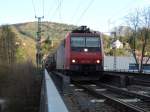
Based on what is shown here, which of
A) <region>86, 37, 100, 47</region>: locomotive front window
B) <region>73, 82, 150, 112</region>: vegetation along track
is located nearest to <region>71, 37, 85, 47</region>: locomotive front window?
<region>86, 37, 100, 47</region>: locomotive front window

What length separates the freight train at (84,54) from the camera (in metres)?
30.6

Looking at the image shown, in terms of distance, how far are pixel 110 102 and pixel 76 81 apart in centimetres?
1726

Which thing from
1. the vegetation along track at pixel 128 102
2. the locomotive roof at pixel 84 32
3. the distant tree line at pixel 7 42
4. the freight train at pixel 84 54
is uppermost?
the distant tree line at pixel 7 42

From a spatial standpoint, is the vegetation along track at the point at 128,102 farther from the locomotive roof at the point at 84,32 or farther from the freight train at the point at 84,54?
the locomotive roof at the point at 84,32

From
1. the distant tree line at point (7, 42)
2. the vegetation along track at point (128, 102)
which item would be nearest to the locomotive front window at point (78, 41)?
the vegetation along track at point (128, 102)

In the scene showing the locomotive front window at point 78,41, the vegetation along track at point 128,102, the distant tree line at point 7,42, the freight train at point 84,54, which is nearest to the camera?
the vegetation along track at point 128,102

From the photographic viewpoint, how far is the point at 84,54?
101 feet

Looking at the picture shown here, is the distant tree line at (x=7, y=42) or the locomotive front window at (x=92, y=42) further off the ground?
the distant tree line at (x=7, y=42)

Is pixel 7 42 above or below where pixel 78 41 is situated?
above

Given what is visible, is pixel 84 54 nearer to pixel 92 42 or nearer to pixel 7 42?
pixel 92 42

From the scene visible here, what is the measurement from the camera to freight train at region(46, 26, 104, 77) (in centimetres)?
3061

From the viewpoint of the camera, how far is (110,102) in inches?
659

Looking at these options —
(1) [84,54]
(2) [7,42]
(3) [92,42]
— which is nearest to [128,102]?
(1) [84,54]

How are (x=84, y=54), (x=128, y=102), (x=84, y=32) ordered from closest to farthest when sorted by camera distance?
(x=128, y=102) < (x=84, y=54) < (x=84, y=32)
